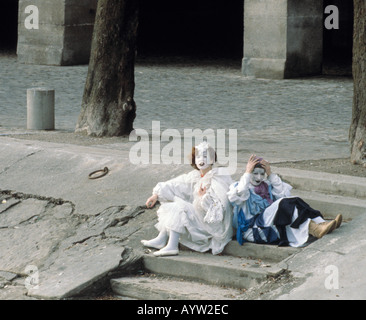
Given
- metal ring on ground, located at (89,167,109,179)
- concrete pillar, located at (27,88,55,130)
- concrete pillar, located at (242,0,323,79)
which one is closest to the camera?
metal ring on ground, located at (89,167,109,179)

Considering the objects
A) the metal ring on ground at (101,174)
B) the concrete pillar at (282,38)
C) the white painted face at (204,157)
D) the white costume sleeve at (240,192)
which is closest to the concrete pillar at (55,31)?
the concrete pillar at (282,38)

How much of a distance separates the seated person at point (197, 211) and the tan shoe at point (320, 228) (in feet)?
2.27

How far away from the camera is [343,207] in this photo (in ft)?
25.1

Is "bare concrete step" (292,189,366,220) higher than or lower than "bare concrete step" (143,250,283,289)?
higher

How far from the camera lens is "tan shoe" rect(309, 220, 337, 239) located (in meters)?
7.11

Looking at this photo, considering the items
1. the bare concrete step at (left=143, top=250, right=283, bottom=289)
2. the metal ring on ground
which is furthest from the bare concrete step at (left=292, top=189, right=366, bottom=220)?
the metal ring on ground

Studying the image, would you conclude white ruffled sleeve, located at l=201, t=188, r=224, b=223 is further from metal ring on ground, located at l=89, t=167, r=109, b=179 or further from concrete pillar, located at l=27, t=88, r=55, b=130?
concrete pillar, located at l=27, t=88, r=55, b=130

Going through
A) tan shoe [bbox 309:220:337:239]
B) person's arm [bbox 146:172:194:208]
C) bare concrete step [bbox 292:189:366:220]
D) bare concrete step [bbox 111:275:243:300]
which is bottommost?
bare concrete step [bbox 111:275:243:300]

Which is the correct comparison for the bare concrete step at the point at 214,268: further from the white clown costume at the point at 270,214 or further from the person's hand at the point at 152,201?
the person's hand at the point at 152,201

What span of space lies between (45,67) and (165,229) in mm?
12229

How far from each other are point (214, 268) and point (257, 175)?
86 cm

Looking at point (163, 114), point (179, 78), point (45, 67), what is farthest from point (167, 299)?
point (45, 67)

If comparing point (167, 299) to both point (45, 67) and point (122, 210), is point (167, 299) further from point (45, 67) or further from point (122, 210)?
point (45, 67)

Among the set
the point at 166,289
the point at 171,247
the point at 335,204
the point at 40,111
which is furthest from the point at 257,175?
the point at 40,111
